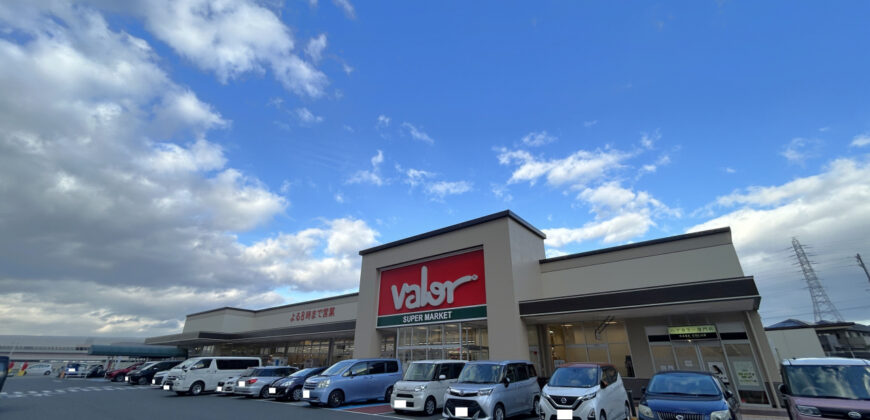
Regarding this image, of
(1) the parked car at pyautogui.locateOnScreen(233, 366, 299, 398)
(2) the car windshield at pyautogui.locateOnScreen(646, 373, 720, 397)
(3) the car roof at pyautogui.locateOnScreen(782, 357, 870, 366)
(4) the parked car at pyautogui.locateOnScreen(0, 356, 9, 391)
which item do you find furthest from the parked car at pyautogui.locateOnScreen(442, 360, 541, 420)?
(4) the parked car at pyautogui.locateOnScreen(0, 356, 9, 391)

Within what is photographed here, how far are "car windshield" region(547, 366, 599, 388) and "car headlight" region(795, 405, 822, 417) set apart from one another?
3554 mm

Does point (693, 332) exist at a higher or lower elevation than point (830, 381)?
higher

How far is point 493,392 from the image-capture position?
9.61 metres

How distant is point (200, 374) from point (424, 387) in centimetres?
1309

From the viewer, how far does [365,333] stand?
22078 millimetres

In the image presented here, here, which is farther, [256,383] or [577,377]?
[256,383]

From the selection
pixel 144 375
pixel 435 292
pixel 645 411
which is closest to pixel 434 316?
pixel 435 292

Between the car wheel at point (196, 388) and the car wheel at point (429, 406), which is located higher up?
the car wheel at point (196, 388)

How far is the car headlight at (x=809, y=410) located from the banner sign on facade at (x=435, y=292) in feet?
38.6

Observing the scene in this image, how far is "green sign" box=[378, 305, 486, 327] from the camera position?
18000mm

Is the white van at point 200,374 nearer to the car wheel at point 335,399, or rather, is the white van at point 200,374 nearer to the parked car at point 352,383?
the parked car at point 352,383

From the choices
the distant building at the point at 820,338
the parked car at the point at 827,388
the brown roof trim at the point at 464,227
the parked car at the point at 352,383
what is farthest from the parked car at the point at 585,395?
the distant building at the point at 820,338

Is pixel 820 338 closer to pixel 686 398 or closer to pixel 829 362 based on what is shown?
pixel 829 362

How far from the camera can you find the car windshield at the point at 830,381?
6662mm
